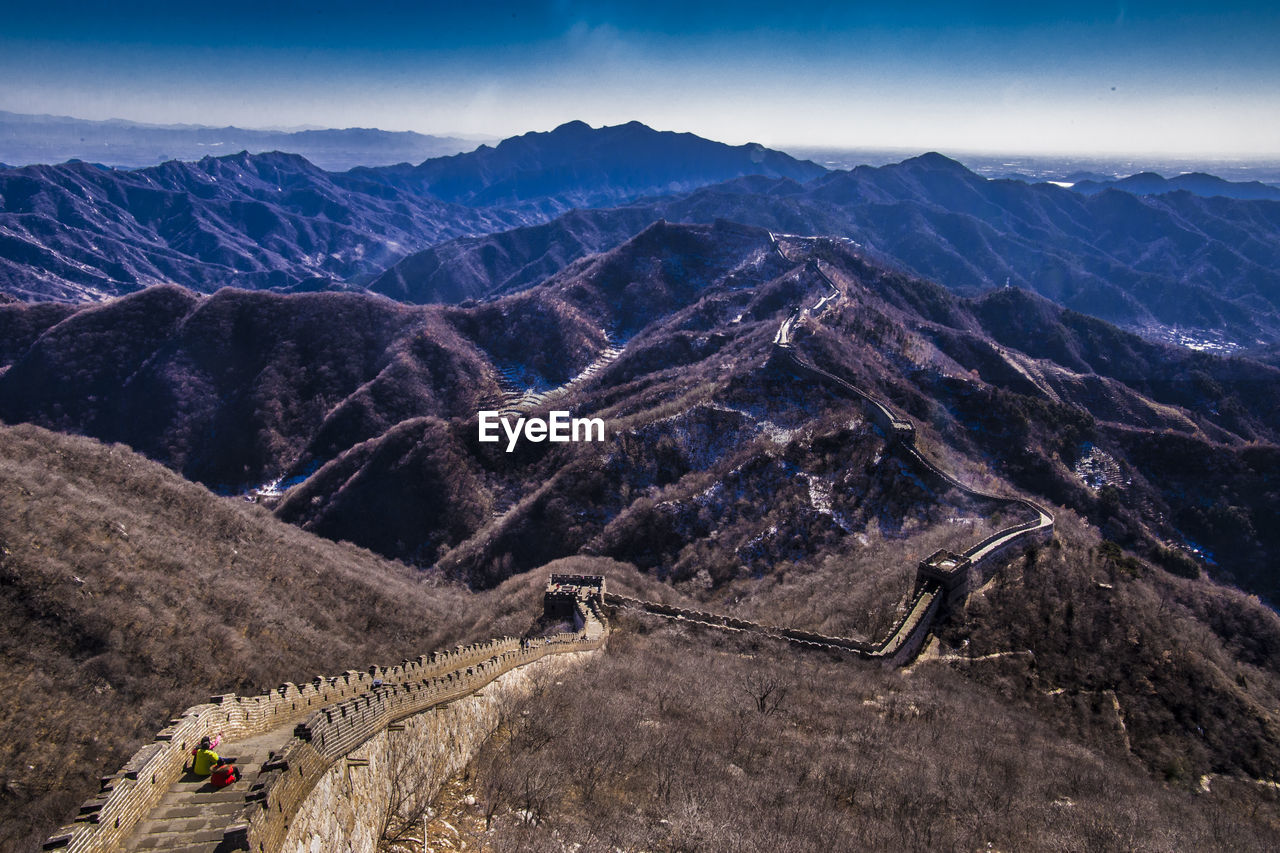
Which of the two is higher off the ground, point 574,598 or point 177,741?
point 177,741

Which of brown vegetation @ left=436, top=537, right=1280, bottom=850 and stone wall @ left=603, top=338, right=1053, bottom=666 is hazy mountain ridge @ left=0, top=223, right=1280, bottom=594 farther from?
brown vegetation @ left=436, top=537, right=1280, bottom=850

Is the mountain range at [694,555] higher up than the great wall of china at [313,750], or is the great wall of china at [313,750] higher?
the great wall of china at [313,750]

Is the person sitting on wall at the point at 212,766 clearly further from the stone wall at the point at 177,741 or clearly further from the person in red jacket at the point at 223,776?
the stone wall at the point at 177,741

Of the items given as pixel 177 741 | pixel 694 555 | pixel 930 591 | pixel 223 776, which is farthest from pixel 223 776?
pixel 694 555

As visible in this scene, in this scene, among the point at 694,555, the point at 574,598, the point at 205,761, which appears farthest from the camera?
the point at 694,555

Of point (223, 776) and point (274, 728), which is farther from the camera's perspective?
point (274, 728)

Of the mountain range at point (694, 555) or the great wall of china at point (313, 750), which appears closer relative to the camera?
the great wall of china at point (313, 750)

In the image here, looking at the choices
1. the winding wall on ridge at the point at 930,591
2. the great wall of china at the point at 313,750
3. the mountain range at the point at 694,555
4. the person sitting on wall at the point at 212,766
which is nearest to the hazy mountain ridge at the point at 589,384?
the mountain range at the point at 694,555

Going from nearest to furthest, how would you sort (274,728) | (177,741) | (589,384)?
(177,741) < (274,728) < (589,384)

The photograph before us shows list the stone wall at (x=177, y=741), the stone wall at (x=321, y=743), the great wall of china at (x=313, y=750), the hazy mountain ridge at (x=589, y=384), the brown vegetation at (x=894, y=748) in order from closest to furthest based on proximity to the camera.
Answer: the stone wall at (x=177, y=741)
the stone wall at (x=321, y=743)
the great wall of china at (x=313, y=750)
the brown vegetation at (x=894, y=748)
the hazy mountain ridge at (x=589, y=384)

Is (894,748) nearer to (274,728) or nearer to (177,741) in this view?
(274,728)
